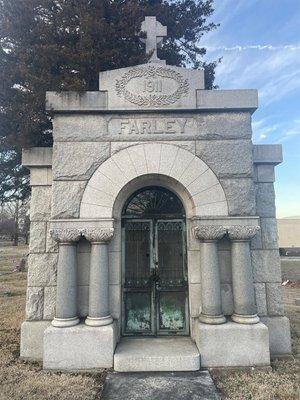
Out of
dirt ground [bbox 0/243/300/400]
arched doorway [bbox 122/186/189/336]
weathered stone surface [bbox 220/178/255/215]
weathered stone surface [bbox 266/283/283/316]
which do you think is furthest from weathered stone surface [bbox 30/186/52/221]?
weathered stone surface [bbox 266/283/283/316]

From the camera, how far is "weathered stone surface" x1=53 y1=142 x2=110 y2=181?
539 cm

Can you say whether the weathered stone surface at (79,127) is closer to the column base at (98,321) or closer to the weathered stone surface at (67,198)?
the weathered stone surface at (67,198)

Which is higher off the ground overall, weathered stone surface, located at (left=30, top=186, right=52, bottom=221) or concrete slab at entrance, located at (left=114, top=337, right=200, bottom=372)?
weathered stone surface, located at (left=30, top=186, right=52, bottom=221)

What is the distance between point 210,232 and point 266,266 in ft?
4.00

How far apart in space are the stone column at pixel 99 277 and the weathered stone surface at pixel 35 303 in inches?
36.8

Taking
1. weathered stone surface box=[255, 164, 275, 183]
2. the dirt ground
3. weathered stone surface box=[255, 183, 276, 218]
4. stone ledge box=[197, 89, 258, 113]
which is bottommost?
the dirt ground

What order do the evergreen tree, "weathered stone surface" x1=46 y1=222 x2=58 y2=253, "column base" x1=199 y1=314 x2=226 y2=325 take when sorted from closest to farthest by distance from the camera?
"column base" x1=199 y1=314 x2=226 y2=325
"weathered stone surface" x1=46 y1=222 x2=58 y2=253
the evergreen tree

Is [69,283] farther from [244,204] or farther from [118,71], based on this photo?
[118,71]

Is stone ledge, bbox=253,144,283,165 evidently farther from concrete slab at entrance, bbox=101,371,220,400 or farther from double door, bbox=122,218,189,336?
concrete slab at entrance, bbox=101,371,220,400

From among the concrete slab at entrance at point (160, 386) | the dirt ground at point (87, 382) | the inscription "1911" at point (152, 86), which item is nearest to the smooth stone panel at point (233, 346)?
the dirt ground at point (87, 382)

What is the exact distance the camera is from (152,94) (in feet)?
18.3

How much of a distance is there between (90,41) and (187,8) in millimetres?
3072

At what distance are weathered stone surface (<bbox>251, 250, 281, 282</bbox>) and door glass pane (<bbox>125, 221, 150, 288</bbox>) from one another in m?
1.84

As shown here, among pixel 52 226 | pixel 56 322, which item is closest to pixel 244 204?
pixel 52 226
